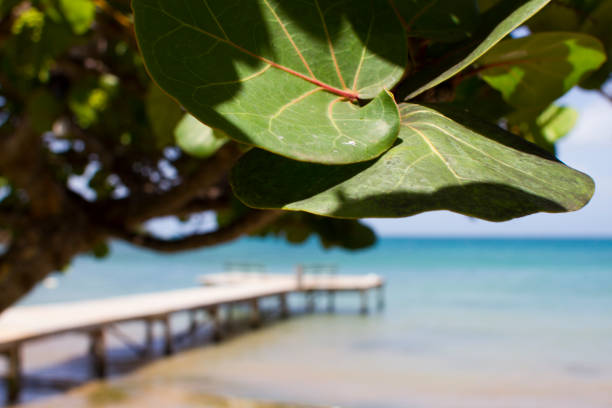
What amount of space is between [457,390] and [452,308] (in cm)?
989

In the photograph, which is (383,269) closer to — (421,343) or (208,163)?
(421,343)

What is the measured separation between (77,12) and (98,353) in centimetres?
972

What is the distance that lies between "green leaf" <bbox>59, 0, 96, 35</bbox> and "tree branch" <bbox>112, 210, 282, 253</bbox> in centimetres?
80

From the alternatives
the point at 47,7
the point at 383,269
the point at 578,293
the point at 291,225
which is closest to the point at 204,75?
the point at 47,7

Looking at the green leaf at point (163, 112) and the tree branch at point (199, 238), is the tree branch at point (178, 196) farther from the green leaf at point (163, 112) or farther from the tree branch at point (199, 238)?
the green leaf at point (163, 112)

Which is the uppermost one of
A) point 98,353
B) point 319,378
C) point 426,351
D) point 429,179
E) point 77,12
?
point 77,12

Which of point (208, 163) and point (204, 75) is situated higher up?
point (208, 163)

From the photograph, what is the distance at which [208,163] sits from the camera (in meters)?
1.93

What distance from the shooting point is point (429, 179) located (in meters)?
0.29

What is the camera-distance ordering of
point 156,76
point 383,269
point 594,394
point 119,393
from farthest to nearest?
point 383,269
point 594,394
point 119,393
point 156,76

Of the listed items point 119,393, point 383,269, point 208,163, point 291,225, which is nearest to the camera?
point 208,163

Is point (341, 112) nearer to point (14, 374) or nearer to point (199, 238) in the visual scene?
point (199, 238)

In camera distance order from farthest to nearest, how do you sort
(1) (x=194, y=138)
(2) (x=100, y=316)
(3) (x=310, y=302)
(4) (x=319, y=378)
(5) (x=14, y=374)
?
(3) (x=310, y=302) < (4) (x=319, y=378) < (2) (x=100, y=316) < (5) (x=14, y=374) < (1) (x=194, y=138)

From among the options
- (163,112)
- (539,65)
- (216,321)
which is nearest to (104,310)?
(216,321)
